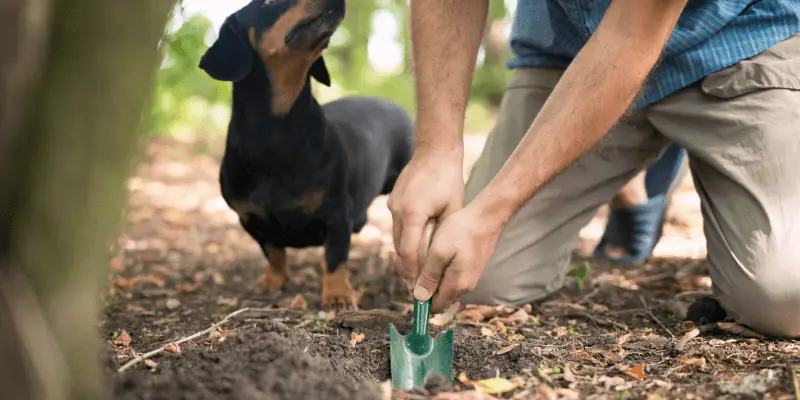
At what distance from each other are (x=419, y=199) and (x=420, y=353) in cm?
43

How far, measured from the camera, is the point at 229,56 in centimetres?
302

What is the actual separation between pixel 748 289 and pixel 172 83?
2272mm

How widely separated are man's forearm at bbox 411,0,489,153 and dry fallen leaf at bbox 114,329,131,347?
1095 millimetres

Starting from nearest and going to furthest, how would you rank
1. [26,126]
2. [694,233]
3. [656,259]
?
[26,126] → [656,259] → [694,233]

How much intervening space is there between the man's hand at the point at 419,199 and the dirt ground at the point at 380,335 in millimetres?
350

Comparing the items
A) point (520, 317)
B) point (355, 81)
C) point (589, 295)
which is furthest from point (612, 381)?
point (355, 81)

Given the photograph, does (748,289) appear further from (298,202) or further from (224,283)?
(224,283)

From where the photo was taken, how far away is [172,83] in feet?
10.5

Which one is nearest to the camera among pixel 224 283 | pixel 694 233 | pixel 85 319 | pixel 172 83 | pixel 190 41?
pixel 85 319

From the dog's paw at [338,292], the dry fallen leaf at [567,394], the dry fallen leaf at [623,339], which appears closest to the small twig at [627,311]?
the dry fallen leaf at [623,339]

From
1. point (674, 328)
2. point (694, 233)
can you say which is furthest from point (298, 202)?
point (694, 233)

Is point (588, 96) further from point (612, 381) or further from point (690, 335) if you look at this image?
point (690, 335)

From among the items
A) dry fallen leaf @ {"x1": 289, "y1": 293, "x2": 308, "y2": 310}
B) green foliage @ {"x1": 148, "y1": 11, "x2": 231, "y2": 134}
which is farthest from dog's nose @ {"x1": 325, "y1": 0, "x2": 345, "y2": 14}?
dry fallen leaf @ {"x1": 289, "y1": 293, "x2": 308, "y2": 310}

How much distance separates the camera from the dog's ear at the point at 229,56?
301 centimetres
